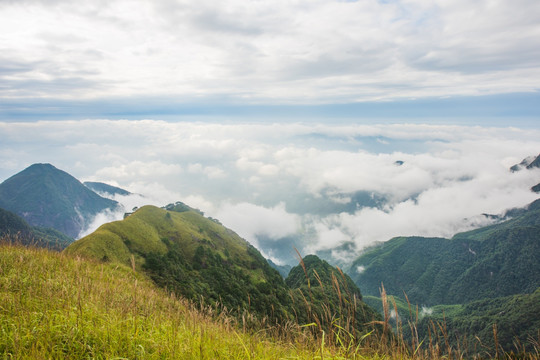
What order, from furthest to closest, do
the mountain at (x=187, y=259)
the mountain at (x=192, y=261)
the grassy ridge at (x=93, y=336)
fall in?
the mountain at (x=187, y=259), the mountain at (x=192, y=261), the grassy ridge at (x=93, y=336)

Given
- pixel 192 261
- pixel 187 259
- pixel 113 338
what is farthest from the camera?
pixel 187 259

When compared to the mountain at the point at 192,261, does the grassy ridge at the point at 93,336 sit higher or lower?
higher

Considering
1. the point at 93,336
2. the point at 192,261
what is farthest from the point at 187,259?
the point at 93,336

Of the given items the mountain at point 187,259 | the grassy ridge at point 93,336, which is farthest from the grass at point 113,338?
the mountain at point 187,259

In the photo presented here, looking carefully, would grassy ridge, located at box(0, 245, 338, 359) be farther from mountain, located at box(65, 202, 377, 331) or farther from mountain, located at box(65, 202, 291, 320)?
mountain, located at box(65, 202, 291, 320)

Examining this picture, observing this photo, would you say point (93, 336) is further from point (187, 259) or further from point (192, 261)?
point (187, 259)

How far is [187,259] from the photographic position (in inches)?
3701

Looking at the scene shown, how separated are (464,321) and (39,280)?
262m

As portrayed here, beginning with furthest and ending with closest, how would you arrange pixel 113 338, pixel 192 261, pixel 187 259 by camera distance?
pixel 187 259
pixel 192 261
pixel 113 338

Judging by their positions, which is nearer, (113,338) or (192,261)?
(113,338)

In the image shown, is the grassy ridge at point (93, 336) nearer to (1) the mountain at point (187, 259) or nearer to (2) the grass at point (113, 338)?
(2) the grass at point (113, 338)

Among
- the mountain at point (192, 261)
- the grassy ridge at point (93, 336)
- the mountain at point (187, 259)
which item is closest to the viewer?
the grassy ridge at point (93, 336)

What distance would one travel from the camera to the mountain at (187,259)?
58969mm

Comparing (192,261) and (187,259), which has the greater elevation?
(187,259)
